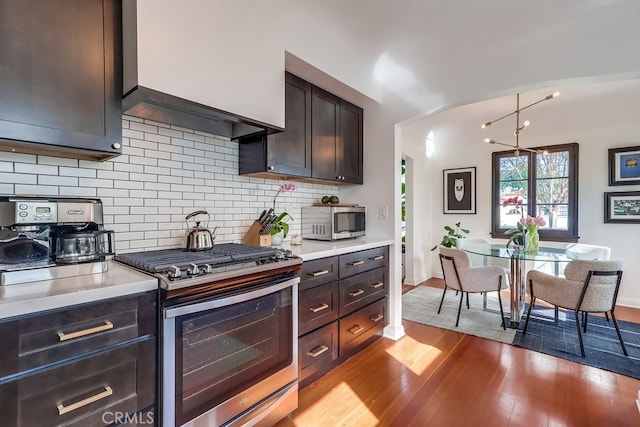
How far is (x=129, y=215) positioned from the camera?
176 centimetres

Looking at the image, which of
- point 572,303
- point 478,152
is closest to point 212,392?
point 572,303

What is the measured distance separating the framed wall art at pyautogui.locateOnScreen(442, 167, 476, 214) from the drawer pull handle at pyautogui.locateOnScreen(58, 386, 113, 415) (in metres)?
5.16

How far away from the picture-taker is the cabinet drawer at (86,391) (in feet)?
3.12

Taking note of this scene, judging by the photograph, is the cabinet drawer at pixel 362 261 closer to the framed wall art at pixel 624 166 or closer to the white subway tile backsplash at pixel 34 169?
the white subway tile backsplash at pixel 34 169

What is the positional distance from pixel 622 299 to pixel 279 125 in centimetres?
491

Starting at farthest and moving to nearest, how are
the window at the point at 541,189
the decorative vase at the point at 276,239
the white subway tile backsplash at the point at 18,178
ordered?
the window at the point at 541,189
the decorative vase at the point at 276,239
the white subway tile backsplash at the point at 18,178

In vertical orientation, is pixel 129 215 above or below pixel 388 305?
above

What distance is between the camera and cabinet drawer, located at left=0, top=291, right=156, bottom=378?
0.94 meters

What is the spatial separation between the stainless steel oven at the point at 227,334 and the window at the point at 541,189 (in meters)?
3.64

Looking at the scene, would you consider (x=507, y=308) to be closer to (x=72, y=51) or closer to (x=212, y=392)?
(x=212, y=392)

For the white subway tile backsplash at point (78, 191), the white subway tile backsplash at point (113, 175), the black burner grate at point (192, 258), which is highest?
the white subway tile backsplash at point (113, 175)

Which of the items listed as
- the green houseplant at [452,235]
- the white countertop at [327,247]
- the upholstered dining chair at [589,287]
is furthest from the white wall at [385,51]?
the green houseplant at [452,235]

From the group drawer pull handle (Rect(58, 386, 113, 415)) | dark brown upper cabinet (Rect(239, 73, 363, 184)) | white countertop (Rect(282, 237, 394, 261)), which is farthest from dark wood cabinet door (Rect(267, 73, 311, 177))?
drawer pull handle (Rect(58, 386, 113, 415))

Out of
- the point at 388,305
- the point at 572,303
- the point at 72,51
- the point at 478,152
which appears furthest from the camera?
the point at 478,152
